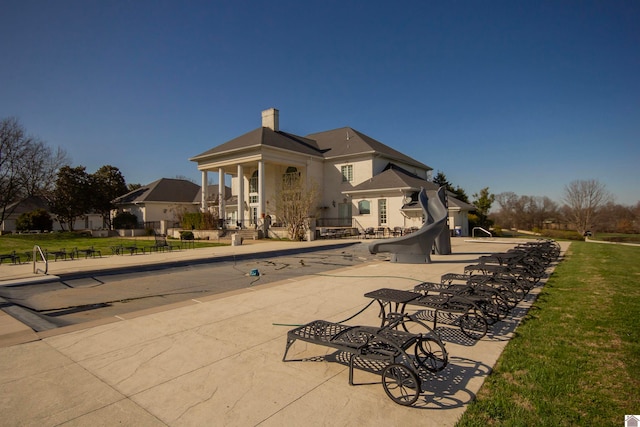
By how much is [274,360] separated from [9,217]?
65.2 m

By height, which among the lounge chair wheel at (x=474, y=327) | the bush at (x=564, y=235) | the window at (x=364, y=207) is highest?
the window at (x=364, y=207)

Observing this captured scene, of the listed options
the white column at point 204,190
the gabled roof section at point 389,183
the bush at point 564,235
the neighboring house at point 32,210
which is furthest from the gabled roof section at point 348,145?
the neighboring house at point 32,210

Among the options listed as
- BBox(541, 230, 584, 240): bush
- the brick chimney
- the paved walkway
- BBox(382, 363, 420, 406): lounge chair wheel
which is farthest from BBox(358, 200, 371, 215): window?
BBox(382, 363, 420, 406): lounge chair wheel

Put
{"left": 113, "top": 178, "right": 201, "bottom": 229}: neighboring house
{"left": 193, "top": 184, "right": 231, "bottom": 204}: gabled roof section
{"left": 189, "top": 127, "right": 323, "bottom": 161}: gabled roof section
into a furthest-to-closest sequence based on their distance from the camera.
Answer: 1. {"left": 193, "top": 184, "right": 231, "bottom": 204}: gabled roof section
2. {"left": 113, "top": 178, "right": 201, "bottom": 229}: neighboring house
3. {"left": 189, "top": 127, "right": 323, "bottom": 161}: gabled roof section

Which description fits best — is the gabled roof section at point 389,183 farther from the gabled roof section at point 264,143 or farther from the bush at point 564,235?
the bush at point 564,235

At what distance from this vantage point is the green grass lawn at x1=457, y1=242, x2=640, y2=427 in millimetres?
3068

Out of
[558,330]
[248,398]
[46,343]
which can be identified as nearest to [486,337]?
[558,330]

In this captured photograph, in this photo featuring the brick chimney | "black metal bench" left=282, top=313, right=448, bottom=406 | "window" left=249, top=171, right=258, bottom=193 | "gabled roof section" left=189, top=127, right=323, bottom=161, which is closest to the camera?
"black metal bench" left=282, top=313, right=448, bottom=406

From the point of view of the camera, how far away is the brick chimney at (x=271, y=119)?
125ft

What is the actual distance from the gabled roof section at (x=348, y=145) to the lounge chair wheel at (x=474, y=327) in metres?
30.9

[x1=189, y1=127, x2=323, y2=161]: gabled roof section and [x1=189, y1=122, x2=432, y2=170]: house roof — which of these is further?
[x1=189, y1=122, x2=432, y2=170]: house roof

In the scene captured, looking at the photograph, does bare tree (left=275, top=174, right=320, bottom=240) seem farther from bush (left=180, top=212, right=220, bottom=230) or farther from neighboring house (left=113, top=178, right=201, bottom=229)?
neighboring house (left=113, top=178, right=201, bottom=229)

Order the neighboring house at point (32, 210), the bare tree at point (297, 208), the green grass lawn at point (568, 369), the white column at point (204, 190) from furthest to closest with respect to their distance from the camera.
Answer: the neighboring house at point (32, 210)
the white column at point (204, 190)
the bare tree at point (297, 208)
the green grass lawn at point (568, 369)

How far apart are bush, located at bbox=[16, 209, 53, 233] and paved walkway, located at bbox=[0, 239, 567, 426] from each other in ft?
133
